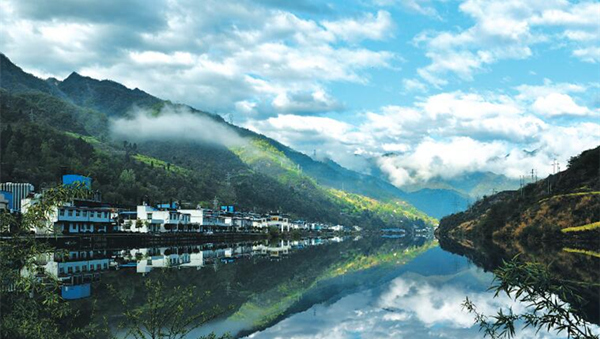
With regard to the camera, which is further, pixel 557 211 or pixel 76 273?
pixel 557 211

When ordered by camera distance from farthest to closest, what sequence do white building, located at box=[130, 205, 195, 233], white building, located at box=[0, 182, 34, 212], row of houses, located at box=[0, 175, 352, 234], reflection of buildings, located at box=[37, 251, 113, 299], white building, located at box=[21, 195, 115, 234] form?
white building, located at box=[130, 205, 195, 233], white building, located at box=[0, 182, 34, 212], row of houses, located at box=[0, 175, 352, 234], white building, located at box=[21, 195, 115, 234], reflection of buildings, located at box=[37, 251, 113, 299]

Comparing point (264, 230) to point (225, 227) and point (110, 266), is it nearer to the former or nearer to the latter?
point (225, 227)

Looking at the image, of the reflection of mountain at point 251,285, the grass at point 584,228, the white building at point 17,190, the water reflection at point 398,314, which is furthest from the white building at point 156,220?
the grass at point 584,228

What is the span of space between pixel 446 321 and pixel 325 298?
10.8 m

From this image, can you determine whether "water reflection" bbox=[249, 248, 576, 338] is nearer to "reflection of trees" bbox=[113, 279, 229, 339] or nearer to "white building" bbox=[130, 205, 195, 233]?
"reflection of trees" bbox=[113, 279, 229, 339]

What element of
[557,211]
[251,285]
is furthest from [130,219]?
[557,211]

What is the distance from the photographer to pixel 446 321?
94.9 feet

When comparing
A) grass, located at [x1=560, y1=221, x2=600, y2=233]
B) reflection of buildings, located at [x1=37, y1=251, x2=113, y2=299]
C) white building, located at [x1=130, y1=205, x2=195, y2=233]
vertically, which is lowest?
reflection of buildings, located at [x1=37, y1=251, x2=113, y2=299]

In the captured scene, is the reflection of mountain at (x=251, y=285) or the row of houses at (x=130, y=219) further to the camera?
the row of houses at (x=130, y=219)

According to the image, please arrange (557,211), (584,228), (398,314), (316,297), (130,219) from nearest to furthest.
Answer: (398,314) → (316,297) → (584,228) → (557,211) → (130,219)

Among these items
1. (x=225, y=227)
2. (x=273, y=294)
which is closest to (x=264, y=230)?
(x=225, y=227)

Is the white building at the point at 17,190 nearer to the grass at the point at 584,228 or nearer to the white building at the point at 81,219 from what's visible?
the white building at the point at 81,219

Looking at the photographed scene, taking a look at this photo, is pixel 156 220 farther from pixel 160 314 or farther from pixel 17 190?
pixel 160 314

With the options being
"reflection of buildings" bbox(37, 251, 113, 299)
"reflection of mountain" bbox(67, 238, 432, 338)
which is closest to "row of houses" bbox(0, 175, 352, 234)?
"reflection of buildings" bbox(37, 251, 113, 299)
